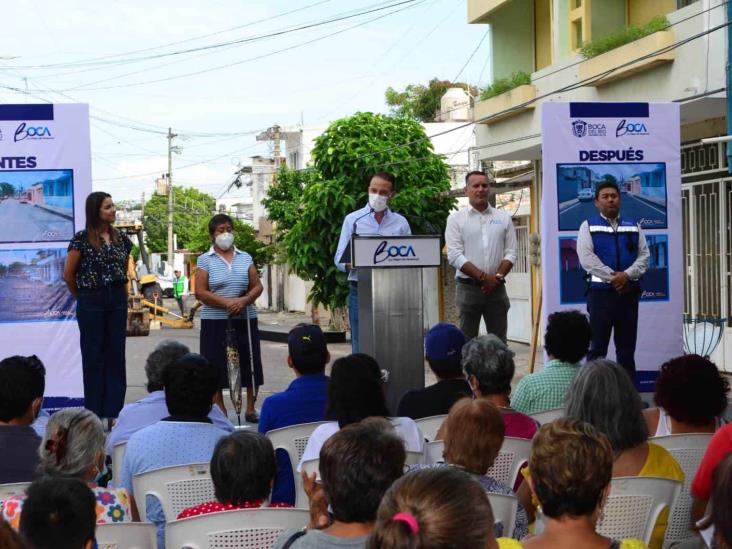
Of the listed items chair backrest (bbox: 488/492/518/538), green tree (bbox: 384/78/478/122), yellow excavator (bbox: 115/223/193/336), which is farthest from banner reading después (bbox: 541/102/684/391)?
green tree (bbox: 384/78/478/122)

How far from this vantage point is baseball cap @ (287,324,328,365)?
603 cm

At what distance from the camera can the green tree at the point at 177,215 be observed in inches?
3797

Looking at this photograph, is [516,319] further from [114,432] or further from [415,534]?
[415,534]

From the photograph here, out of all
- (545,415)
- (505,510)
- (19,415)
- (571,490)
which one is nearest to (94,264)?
(19,415)

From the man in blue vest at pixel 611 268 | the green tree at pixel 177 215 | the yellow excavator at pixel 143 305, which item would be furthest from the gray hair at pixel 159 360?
the green tree at pixel 177 215

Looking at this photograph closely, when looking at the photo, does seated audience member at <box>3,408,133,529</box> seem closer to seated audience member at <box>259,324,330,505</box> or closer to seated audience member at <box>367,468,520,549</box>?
seated audience member at <box>259,324,330,505</box>

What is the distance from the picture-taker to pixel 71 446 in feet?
13.7

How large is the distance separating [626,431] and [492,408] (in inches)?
26.3

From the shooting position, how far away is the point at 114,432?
5695 millimetres

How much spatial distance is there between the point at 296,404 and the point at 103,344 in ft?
11.2

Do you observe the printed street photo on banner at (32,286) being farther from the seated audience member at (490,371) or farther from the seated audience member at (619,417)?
the seated audience member at (619,417)

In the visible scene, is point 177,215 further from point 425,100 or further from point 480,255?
point 480,255

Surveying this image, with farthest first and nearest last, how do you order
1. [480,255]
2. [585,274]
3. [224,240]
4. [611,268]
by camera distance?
1. [480,255]
2. [585,274]
3. [224,240]
4. [611,268]

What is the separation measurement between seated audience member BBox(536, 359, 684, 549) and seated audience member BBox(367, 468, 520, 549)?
2.03 meters
